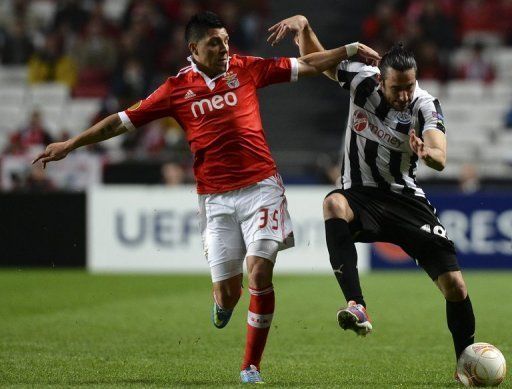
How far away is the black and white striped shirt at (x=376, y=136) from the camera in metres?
7.32

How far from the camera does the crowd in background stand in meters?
19.6

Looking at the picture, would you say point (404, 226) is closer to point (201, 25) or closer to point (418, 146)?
point (418, 146)

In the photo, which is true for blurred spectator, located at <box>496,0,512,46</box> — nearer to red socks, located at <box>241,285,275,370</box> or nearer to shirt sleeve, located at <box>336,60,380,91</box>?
shirt sleeve, located at <box>336,60,380,91</box>

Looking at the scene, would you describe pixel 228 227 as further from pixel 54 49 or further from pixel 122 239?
pixel 54 49

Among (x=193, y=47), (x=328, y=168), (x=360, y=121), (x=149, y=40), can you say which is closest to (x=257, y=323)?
(x=360, y=121)

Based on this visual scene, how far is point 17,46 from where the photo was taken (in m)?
22.9

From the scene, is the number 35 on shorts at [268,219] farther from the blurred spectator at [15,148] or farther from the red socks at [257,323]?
the blurred spectator at [15,148]

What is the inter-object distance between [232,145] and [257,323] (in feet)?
3.81

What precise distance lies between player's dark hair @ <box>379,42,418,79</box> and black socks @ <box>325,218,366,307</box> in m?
1.00

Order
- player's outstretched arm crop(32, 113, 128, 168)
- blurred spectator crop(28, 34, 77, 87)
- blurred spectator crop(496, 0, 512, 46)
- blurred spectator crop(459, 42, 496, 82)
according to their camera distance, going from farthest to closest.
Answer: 1. blurred spectator crop(28, 34, 77, 87)
2. blurred spectator crop(496, 0, 512, 46)
3. blurred spectator crop(459, 42, 496, 82)
4. player's outstretched arm crop(32, 113, 128, 168)

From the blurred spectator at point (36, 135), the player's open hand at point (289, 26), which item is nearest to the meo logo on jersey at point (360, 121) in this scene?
the player's open hand at point (289, 26)

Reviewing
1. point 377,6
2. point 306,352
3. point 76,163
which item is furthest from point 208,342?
point 377,6

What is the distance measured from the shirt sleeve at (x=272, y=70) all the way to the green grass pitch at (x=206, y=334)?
1.96 metres

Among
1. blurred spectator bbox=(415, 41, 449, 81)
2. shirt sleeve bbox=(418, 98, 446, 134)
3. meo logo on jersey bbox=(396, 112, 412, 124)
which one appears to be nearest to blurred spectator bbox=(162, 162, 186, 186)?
blurred spectator bbox=(415, 41, 449, 81)
